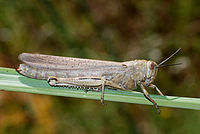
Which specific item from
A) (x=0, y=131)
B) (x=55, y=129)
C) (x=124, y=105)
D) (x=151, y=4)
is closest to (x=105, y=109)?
(x=124, y=105)

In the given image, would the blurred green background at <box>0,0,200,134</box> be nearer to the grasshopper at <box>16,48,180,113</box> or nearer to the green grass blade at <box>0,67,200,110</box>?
the grasshopper at <box>16,48,180,113</box>

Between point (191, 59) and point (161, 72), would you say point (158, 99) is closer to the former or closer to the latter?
point (161, 72)

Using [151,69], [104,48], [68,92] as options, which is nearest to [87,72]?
[68,92]

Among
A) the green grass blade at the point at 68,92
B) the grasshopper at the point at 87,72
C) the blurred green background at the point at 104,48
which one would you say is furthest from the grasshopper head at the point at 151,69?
the blurred green background at the point at 104,48

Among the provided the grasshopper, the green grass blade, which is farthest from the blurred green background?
the green grass blade

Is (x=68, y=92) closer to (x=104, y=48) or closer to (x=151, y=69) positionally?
(x=151, y=69)

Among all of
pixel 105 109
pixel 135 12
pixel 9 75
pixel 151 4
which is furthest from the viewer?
pixel 135 12

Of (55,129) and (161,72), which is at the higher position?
(161,72)

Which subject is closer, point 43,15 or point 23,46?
point 43,15
